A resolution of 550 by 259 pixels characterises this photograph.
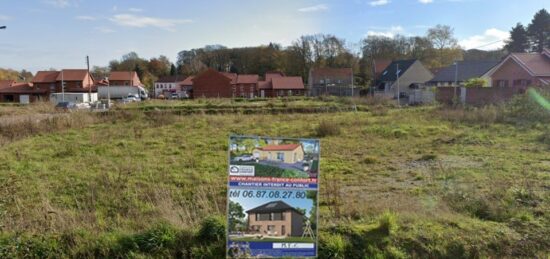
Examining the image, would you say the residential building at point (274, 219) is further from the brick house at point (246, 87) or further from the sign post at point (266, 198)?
the brick house at point (246, 87)

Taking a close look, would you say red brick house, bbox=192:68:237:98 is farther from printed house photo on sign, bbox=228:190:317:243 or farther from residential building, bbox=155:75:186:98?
printed house photo on sign, bbox=228:190:317:243

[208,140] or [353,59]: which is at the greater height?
[353,59]

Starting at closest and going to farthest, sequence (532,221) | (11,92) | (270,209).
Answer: (270,209) → (532,221) → (11,92)

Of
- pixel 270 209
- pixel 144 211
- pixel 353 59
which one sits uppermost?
pixel 353 59

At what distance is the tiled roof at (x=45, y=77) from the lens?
71.8 metres

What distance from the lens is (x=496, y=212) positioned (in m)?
5.55

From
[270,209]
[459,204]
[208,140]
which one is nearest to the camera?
[270,209]

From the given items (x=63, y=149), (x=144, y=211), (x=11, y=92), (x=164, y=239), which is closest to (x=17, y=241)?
(x=164, y=239)

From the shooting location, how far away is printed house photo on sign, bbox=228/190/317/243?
3791 millimetres

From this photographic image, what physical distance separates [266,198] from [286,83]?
7467cm

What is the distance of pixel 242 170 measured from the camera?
3.79 m

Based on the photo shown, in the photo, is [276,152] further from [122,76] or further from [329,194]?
[122,76]

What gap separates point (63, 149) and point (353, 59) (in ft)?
273

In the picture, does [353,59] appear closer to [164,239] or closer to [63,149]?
[63,149]
